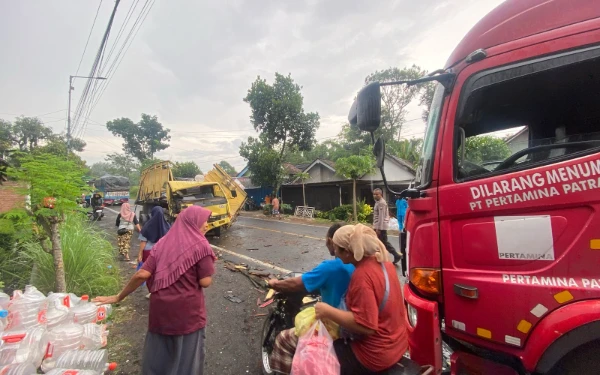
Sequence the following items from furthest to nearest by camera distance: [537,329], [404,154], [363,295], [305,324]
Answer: [404,154]
[305,324]
[363,295]
[537,329]

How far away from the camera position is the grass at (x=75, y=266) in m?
4.01

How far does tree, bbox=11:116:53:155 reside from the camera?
3300 centimetres

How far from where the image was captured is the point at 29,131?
110ft

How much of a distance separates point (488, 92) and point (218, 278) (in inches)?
206

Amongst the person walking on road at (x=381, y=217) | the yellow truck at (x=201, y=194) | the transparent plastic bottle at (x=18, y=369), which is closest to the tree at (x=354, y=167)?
the yellow truck at (x=201, y=194)

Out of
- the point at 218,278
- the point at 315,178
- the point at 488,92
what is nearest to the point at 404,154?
the point at 315,178

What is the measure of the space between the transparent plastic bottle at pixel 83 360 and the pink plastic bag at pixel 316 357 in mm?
1938

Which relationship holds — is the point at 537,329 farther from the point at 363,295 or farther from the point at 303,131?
the point at 303,131

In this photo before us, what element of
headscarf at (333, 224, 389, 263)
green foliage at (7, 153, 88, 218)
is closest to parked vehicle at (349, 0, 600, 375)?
headscarf at (333, 224, 389, 263)

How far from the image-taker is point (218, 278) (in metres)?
5.47

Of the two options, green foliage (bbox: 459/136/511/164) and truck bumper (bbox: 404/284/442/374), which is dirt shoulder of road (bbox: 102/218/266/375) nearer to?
truck bumper (bbox: 404/284/442/374)

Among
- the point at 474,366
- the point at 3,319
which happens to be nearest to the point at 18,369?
the point at 3,319

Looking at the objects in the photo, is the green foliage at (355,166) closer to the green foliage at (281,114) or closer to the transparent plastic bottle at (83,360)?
the green foliage at (281,114)

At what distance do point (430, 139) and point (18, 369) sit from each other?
347cm
